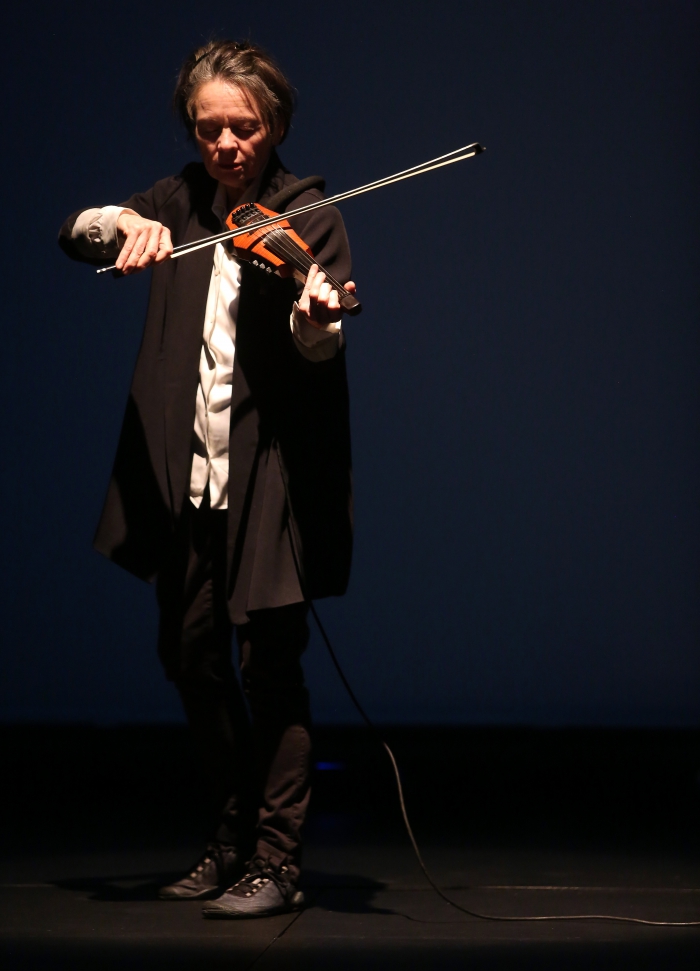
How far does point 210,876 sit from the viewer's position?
6.38 ft

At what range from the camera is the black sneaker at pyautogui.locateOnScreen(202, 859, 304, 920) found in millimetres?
1797

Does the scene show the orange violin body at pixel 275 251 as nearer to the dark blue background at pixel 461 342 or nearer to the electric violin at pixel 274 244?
the electric violin at pixel 274 244

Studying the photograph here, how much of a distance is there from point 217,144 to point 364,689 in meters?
1.61

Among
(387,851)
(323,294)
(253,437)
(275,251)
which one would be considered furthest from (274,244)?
(387,851)

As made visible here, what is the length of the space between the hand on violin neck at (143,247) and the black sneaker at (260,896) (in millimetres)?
870

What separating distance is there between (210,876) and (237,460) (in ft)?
2.11

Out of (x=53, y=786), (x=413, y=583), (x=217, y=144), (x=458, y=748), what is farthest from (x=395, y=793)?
(x=217, y=144)

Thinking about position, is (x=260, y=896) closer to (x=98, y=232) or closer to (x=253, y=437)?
(x=253, y=437)

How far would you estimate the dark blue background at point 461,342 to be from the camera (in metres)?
3.06

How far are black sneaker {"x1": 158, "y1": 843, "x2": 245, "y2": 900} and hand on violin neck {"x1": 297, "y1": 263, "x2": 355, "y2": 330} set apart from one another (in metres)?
0.84

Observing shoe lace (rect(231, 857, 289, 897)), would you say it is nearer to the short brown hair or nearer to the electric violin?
the electric violin

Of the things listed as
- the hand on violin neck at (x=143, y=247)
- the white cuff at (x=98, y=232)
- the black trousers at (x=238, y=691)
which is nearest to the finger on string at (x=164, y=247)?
the hand on violin neck at (x=143, y=247)

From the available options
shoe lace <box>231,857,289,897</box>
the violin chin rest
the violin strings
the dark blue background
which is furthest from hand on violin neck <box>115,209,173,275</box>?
the dark blue background

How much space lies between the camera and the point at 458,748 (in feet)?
9.75
